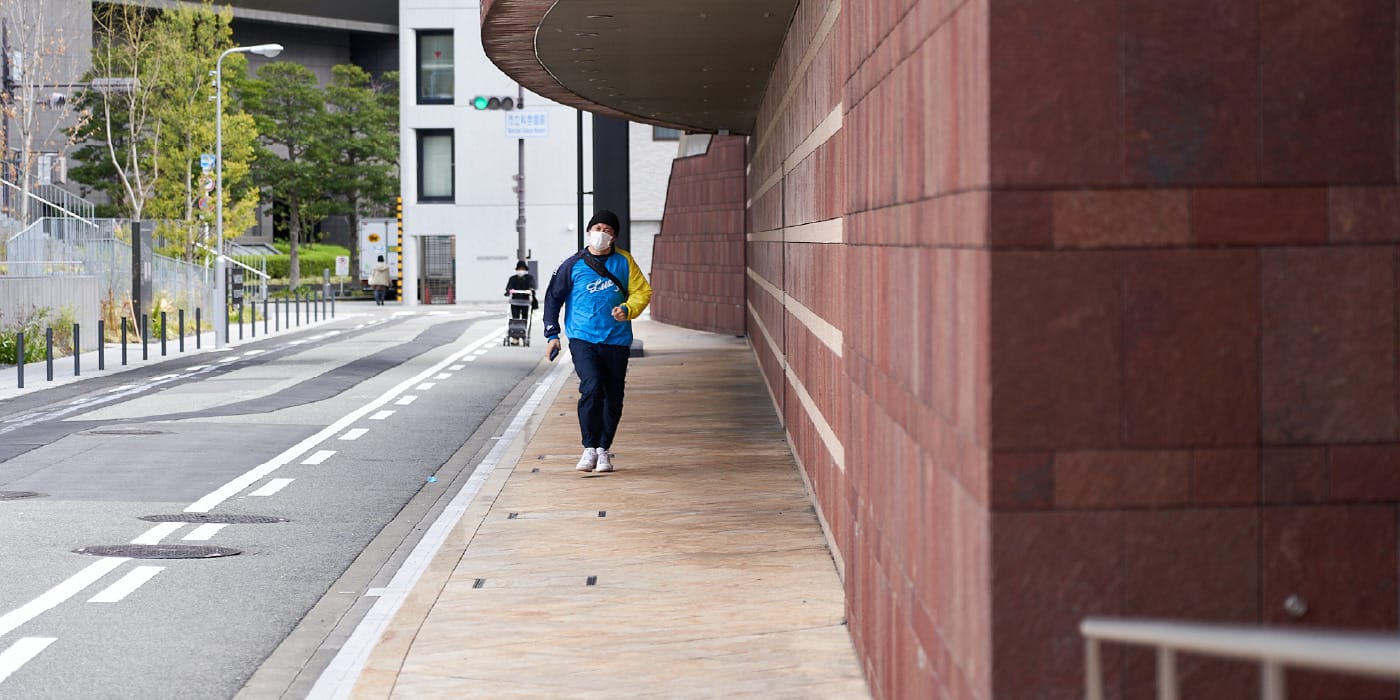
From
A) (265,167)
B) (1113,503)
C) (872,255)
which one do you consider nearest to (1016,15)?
(1113,503)

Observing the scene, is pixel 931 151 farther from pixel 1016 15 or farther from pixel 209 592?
pixel 209 592

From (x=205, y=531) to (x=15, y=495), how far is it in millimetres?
2222

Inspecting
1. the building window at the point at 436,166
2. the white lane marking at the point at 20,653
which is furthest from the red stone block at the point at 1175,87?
the building window at the point at 436,166

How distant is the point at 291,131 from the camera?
238 ft

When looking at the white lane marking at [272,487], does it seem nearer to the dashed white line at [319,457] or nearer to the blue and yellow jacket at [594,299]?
A: the dashed white line at [319,457]

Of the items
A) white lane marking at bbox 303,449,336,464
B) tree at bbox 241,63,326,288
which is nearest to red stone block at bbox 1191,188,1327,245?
white lane marking at bbox 303,449,336,464

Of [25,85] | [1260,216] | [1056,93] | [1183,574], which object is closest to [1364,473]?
[1183,574]

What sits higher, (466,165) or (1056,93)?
(466,165)

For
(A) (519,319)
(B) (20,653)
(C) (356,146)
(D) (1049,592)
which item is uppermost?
(C) (356,146)

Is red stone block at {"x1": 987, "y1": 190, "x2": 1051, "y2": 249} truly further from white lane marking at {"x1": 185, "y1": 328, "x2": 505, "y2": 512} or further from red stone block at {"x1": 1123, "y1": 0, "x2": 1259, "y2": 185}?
white lane marking at {"x1": 185, "y1": 328, "x2": 505, "y2": 512}

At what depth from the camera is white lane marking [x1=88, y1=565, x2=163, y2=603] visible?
876 cm

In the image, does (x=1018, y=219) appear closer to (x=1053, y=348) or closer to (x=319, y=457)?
(x=1053, y=348)

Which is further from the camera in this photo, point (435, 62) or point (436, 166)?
point (436, 166)

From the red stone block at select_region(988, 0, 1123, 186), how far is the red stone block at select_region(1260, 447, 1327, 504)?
74cm
